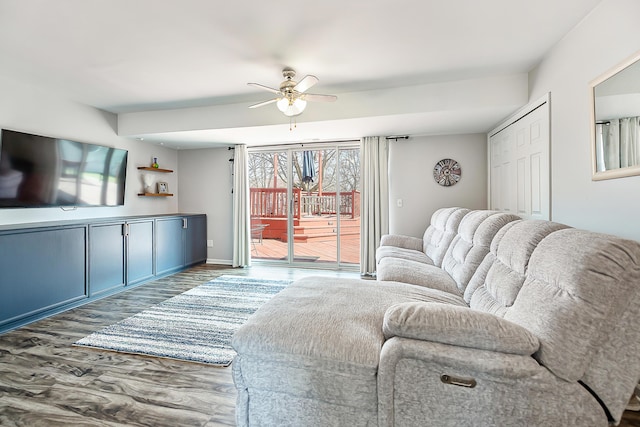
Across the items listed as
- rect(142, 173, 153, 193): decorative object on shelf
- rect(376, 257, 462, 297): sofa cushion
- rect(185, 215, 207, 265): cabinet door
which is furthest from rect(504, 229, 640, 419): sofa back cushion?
rect(142, 173, 153, 193): decorative object on shelf

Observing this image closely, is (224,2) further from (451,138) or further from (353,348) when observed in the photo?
(451,138)

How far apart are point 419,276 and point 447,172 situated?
2539 mm

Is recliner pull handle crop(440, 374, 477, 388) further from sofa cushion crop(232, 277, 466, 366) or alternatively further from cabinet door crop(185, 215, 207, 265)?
cabinet door crop(185, 215, 207, 265)

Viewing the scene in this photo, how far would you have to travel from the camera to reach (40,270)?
290 cm

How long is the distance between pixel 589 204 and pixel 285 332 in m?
2.22

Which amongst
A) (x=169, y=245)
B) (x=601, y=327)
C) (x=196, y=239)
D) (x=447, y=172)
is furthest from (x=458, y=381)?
(x=196, y=239)

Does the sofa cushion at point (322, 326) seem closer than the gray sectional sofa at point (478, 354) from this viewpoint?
No

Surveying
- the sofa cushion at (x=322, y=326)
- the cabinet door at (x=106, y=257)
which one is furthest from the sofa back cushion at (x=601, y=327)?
the cabinet door at (x=106, y=257)

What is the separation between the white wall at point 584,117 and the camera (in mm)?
1708

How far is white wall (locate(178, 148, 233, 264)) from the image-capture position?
5418 millimetres

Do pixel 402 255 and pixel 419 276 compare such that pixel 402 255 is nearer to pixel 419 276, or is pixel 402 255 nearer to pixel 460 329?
pixel 419 276

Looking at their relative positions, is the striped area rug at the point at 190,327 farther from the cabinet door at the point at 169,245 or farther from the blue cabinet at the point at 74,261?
the cabinet door at the point at 169,245

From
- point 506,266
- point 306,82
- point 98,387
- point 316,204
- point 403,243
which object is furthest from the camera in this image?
point 316,204

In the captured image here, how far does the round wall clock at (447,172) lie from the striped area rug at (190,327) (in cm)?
289
